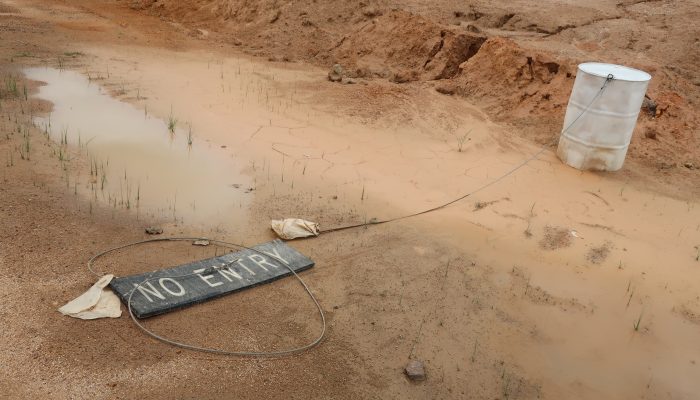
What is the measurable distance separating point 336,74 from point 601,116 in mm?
4344

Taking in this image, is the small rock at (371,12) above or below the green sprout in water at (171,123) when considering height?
above

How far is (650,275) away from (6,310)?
489 centimetres

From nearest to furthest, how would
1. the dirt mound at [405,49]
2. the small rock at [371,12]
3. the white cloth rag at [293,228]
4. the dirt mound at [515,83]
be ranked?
1. the white cloth rag at [293,228]
2. the dirt mound at [515,83]
3. the dirt mound at [405,49]
4. the small rock at [371,12]

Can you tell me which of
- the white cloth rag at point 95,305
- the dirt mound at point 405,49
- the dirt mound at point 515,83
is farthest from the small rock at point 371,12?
the white cloth rag at point 95,305

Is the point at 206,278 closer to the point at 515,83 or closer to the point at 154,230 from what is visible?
the point at 154,230

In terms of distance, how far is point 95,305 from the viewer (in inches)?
147

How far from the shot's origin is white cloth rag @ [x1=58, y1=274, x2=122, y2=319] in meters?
3.66

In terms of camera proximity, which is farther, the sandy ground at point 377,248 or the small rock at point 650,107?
the small rock at point 650,107

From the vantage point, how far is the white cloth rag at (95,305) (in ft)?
12.0

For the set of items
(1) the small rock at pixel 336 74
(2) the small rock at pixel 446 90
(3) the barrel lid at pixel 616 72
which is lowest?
(1) the small rock at pixel 336 74

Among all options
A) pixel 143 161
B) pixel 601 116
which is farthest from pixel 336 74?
pixel 601 116

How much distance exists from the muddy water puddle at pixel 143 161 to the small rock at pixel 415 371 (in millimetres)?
2192

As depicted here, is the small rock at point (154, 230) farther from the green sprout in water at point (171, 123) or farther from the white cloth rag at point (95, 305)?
the green sprout in water at point (171, 123)

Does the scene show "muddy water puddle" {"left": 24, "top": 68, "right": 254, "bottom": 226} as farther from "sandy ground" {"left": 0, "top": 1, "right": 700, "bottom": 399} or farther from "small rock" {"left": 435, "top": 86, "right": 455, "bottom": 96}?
"small rock" {"left": 435, "top": 86, "right": 455, "bottom": 96}
